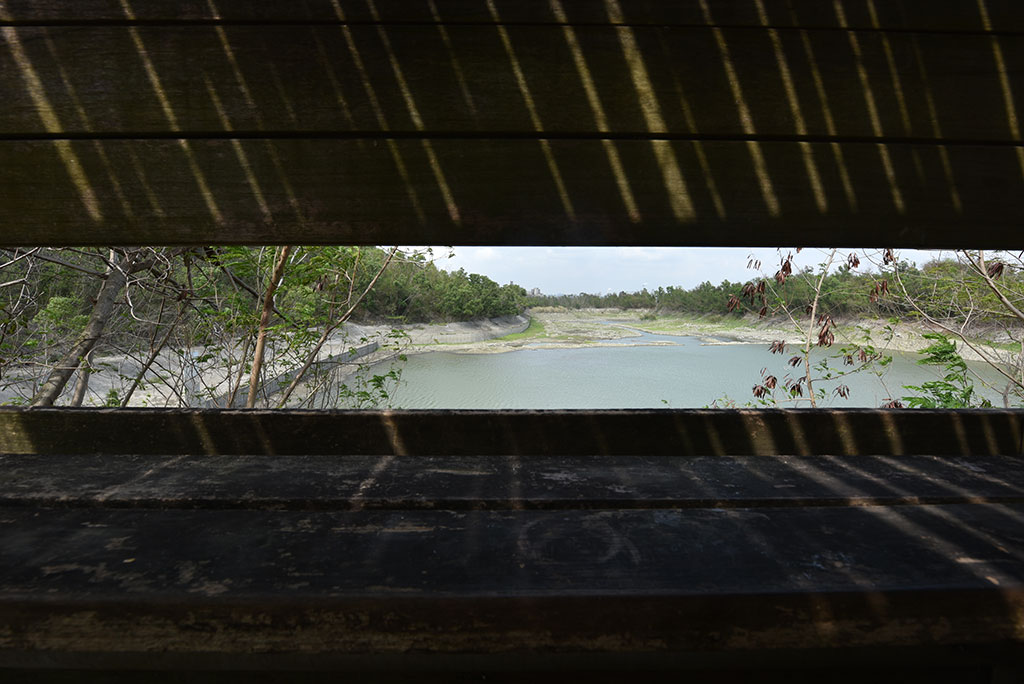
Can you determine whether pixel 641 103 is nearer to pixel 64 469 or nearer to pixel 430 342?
pixel 64 469

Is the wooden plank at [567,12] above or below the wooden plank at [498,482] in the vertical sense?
above

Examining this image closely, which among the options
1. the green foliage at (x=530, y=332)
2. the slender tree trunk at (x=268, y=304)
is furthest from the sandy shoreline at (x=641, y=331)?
the slender tree trunk at (x=268, y=304)

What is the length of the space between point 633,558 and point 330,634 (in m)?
0.37

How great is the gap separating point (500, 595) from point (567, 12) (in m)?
1.00

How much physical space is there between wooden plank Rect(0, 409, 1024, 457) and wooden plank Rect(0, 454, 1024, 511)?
43 mm

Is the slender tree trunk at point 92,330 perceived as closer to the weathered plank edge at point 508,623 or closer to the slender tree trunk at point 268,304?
the slender tree trunk at point 268,304

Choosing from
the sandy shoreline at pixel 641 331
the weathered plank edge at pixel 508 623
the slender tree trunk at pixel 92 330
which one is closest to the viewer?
the weathered plank edge at pixel 508 623

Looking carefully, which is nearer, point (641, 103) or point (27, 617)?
point (27, 617)

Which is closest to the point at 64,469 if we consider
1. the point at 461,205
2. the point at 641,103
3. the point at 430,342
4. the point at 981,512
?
the point at 461,205

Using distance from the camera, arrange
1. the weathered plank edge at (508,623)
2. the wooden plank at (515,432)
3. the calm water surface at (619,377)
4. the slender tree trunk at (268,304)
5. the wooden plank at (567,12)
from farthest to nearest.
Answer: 1. the calm water surface at (619,377)
2. the slender tree trunk at (268,304)
3. the wooden plank at (515,432)
4. the wooden plank at (567,12)
5. the weathered plank edge at (508,623)

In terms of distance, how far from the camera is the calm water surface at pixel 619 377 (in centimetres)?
420

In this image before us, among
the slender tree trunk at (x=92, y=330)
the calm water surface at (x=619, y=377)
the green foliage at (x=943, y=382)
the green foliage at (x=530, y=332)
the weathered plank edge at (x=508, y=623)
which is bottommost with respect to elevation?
the green foliage at (x=943, y=382)

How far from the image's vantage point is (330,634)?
23.5 inches

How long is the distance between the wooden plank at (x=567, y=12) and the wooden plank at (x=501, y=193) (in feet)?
0.75
